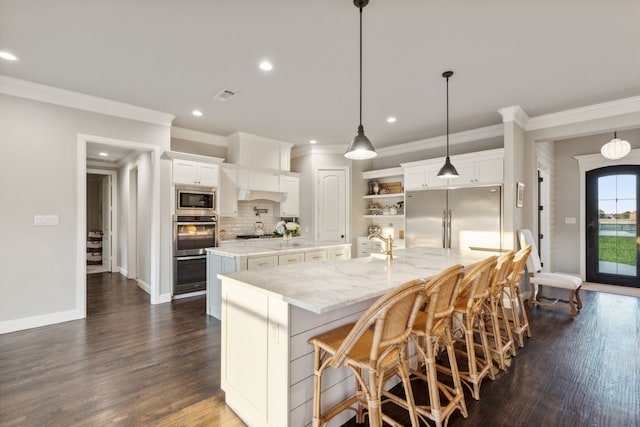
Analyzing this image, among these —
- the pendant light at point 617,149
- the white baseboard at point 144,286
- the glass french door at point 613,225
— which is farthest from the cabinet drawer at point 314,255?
the glass french door at point 613,225

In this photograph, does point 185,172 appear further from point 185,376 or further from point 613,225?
point 613,225

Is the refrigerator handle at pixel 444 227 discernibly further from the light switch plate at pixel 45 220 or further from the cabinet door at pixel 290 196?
the light switch plate at pixel 45 220

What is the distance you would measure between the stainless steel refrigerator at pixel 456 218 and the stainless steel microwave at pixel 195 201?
10.9 feet

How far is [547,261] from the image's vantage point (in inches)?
235

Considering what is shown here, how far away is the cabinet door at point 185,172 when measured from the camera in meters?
4.50

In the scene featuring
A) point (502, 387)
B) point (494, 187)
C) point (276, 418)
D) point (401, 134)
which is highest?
point (401, 134)

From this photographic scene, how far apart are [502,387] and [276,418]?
170cm

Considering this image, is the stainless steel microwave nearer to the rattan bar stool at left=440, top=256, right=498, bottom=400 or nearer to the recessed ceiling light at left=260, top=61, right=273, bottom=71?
the recessed ceiling light at left=260, top=61, right=273, bottom=71

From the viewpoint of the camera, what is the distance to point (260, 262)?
3.52 meters

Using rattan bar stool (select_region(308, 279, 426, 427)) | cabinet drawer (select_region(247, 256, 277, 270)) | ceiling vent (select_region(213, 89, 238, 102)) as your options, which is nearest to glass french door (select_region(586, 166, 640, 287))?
cabinet drawer (select_region(247, 256, 277, 270))

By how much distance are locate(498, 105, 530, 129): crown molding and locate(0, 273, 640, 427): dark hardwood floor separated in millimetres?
2585

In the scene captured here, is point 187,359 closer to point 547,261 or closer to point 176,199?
point 176,199

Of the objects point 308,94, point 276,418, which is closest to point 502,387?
point 276,418

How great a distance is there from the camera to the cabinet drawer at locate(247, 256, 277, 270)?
11.2ft
